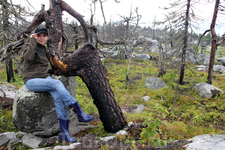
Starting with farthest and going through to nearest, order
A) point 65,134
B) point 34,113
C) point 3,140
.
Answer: point 34,113 < point 3,140 < point 65,134

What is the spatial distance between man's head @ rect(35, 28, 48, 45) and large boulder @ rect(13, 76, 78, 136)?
1.15 meters

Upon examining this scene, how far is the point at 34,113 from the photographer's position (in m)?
3.03

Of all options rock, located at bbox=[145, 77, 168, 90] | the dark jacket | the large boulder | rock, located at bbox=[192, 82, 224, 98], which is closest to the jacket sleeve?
the dark jacket

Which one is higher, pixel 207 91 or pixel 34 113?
pixel 34 113

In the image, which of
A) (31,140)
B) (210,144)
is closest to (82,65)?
(31,140)

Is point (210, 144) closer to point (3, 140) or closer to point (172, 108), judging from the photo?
point (3, 140)

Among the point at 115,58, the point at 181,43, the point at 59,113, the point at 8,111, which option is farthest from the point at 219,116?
the point at 115,58

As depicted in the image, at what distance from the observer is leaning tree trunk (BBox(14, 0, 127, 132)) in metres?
2.85

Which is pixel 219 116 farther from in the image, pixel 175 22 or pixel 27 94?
pixel 27 94

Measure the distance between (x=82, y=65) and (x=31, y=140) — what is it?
6.57 ft

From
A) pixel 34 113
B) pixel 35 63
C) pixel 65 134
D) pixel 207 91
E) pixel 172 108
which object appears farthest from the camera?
pixel 207 91

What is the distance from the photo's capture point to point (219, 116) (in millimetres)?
6012

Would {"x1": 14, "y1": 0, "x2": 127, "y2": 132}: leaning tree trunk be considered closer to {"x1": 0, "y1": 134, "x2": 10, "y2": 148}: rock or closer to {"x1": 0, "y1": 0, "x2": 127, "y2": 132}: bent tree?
{"x1": 0, "y1": 0, "x2": 127, "y2": 132}: bent tree

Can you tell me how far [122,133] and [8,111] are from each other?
12.1ft
